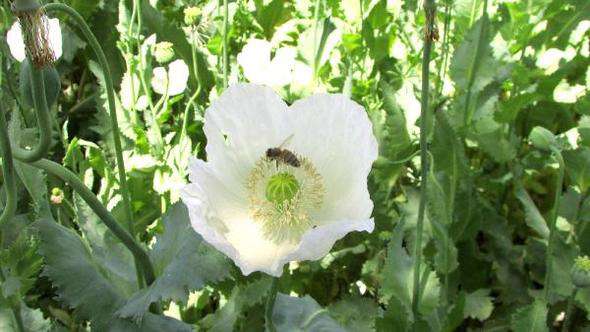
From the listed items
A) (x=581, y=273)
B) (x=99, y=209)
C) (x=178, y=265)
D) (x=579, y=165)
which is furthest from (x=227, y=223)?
(x=579, y=165)

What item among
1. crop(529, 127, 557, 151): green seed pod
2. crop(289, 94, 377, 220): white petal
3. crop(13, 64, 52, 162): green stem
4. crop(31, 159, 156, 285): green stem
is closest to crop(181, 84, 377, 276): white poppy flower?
crop(289, 94, 377, 220): white petal

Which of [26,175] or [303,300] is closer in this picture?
[303,300]

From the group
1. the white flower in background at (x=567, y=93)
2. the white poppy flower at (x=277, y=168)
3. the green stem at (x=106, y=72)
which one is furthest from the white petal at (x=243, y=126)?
the white flower in background at (x=567, y=93)

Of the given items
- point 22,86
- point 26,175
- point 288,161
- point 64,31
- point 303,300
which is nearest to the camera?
point 22,86

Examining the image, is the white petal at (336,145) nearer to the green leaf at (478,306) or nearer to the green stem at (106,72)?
the green stem at (106,72)

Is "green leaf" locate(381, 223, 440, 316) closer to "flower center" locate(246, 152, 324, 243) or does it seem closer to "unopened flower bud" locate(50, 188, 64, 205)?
"flower center" locate(246, 152, 324, 243)

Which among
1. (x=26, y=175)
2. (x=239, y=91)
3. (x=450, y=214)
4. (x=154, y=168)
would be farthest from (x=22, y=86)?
(x=450, y=214)

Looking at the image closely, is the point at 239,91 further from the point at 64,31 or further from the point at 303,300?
the point at 64,31

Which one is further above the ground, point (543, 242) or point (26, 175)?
point (543, 242)

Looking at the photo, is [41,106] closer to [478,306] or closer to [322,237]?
[322,237]
